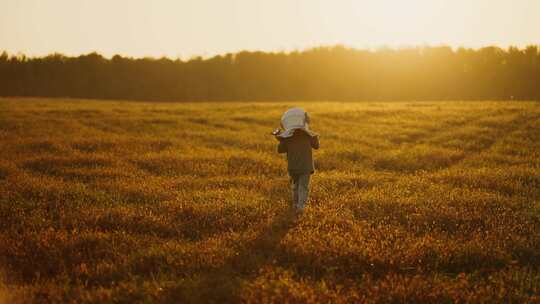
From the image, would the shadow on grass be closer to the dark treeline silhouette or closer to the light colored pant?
the light colored pant

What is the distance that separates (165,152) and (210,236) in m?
11.0

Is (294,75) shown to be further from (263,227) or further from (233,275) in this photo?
(233,275)

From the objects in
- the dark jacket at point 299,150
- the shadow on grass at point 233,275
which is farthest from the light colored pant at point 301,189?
the shadow on grass at point 233,275

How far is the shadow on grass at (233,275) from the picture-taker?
6.19m

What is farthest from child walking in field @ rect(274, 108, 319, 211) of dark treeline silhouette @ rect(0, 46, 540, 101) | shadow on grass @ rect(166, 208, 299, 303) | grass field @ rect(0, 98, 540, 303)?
dark treeline silhouette @ rect(0, 46, 540, 101)

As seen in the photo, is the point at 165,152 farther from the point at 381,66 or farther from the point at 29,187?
the point at 381,66

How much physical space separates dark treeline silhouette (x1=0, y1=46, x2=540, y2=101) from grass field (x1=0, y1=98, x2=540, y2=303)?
211 feet

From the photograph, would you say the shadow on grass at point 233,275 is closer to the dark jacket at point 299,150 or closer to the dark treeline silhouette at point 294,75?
the dark jacket at point 299,150

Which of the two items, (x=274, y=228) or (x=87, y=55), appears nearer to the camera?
(x=274, y=228)

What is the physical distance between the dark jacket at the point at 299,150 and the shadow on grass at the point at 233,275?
1.58 meters

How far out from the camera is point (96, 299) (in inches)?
240

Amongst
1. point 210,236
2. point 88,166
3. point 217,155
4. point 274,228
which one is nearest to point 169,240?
point 210,236

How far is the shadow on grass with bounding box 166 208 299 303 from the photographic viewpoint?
6.19 m

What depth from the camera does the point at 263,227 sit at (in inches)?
356
